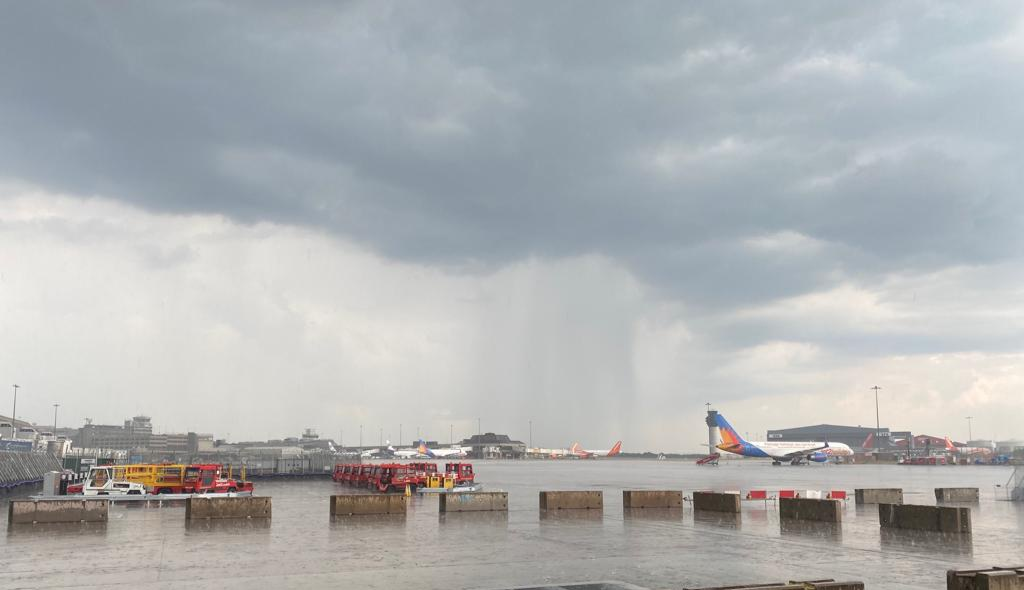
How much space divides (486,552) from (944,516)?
20381 millimetres

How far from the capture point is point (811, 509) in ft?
128

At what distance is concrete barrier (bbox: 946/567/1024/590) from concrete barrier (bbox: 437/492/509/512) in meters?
30.0

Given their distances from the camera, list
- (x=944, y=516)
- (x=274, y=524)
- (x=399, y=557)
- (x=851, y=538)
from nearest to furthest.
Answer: (x=399, y=557)
(x=851, y=538)
(x=944, y=516)
(x=274, y=524)

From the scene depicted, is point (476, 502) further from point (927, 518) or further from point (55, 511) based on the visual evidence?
point (927, 518)

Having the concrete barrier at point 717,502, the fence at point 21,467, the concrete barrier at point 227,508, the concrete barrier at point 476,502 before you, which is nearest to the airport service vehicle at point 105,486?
the fence at point 21,467

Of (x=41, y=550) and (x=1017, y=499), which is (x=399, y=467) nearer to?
(x=41, y=550)

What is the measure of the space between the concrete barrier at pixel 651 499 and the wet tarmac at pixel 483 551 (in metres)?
4.17

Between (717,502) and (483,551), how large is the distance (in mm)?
20858

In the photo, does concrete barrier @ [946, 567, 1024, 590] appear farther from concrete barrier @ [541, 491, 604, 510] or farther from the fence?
the fence

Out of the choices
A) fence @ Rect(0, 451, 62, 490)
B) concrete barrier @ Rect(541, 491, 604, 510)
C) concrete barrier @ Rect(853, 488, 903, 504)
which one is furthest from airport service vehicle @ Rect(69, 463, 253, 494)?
concrete barrier @ Rect(853, 488, 903, 504)

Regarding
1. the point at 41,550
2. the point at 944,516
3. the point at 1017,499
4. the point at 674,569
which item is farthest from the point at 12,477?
the point at 1017,499

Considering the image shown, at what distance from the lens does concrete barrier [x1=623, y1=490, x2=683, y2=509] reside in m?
45.3

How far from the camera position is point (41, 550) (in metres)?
26.7

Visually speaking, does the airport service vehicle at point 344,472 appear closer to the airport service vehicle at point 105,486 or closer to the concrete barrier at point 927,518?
the airport service vehicle at point 105,486
